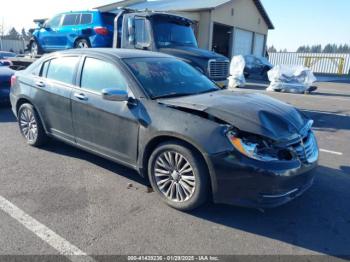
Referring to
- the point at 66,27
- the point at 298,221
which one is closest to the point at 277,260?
the point at 298,221

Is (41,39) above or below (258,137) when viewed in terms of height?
above

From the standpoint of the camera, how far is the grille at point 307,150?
3.14 metres

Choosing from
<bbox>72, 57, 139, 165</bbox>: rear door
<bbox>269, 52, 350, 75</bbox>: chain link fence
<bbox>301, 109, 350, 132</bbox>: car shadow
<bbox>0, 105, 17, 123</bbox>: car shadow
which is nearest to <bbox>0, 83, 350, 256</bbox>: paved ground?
<bbox>72, 57, 139, 165</bbox>: rear door

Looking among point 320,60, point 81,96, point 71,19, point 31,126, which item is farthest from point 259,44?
point 81,96

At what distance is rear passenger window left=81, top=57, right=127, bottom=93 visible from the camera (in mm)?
3817

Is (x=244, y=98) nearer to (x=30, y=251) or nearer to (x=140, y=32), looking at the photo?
(x=30, y=251)

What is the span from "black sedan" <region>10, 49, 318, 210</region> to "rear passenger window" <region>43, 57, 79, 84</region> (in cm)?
2

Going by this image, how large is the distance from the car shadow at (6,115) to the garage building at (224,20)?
12950 mm

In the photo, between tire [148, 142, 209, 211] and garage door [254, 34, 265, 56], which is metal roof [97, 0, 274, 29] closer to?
garage door [254, 34, 265, 56]

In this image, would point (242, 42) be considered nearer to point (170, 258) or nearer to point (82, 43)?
point (82, 43)

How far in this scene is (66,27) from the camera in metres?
A: 10.4

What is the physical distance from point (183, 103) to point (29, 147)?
126 inches

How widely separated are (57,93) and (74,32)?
21.5 ft

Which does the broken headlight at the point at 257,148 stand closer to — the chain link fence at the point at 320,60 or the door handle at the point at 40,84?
the door handle at the point at 40,84
